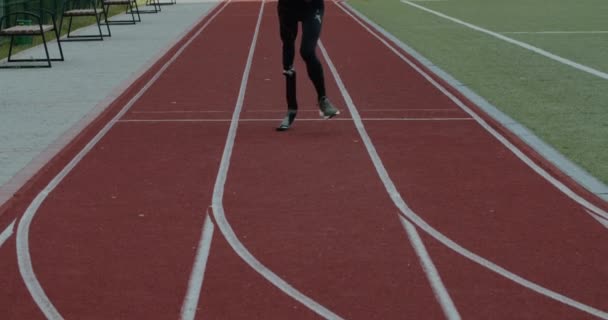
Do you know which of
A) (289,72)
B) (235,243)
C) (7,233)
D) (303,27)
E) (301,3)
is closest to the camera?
(235,243)

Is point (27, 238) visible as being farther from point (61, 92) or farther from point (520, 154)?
point (61, 92)

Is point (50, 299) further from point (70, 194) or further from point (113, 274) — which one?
point (70, 194)

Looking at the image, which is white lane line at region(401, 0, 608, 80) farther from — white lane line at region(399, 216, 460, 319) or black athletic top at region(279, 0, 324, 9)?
white lane line at region(399, 216, 460, 319)

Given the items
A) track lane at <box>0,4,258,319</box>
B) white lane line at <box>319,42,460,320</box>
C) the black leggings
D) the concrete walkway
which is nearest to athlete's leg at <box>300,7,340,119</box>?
the black leggings

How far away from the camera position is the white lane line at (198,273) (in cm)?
581

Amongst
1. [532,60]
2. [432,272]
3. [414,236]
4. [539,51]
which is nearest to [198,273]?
[432,272]

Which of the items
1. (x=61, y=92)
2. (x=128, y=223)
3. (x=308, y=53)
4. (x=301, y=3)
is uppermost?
(x=301, y=3)

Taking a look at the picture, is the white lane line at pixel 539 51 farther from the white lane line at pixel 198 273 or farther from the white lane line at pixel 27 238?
the white lane line at pixel 198 273

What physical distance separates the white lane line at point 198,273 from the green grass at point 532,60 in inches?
133

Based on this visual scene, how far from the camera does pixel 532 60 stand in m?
18.8

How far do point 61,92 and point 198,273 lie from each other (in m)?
8.79

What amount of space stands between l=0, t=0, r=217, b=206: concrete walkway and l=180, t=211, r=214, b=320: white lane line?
1.75m

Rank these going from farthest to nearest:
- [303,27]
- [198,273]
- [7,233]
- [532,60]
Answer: [532,60]
[303,27]
[7,233]
[198,273]

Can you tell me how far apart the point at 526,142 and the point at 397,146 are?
121cm
